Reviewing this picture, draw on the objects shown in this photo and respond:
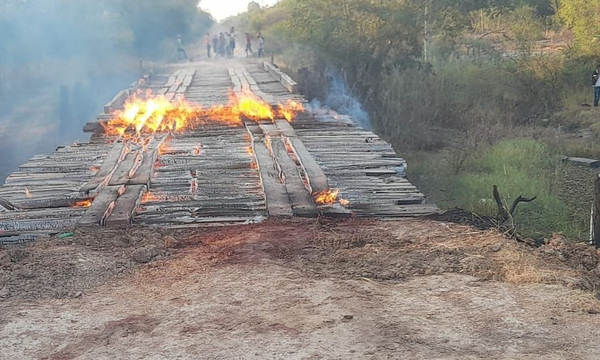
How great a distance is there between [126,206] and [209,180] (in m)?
1.23

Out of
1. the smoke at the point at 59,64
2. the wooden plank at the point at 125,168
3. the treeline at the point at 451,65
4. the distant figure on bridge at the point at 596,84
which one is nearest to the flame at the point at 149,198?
the wooden plank at the point at 125,168

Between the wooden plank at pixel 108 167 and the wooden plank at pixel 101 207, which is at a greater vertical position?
the wooden plank at pixel 108 167

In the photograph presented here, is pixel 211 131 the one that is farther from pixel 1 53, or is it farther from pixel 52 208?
pixel 1 53

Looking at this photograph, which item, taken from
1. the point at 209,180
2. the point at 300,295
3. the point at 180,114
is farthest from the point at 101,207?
the point at 180,114

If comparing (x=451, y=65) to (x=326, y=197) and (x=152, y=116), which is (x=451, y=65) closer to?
(x=152, y=116)

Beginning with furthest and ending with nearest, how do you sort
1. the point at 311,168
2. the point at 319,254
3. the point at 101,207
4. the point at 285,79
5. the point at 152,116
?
the point at 285,79, the point at 152,116, the point at 311,168, the point at 101,207, the point at 319,254

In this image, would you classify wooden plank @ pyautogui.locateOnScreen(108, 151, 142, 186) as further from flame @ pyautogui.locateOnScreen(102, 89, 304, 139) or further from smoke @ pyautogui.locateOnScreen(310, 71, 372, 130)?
smoke @ pyautogui.locateOnScreen(310, 71, 372, 130)

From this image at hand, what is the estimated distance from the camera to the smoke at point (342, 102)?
49.0 ft

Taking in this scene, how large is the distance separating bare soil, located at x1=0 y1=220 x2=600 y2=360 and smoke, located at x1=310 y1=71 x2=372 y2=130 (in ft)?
31.2

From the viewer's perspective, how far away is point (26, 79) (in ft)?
84.4

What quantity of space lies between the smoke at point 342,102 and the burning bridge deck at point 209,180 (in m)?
4.49

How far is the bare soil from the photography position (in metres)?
3.52

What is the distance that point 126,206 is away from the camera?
6.04 m

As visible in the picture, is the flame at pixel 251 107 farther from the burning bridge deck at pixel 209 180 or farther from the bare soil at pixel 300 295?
the bare soil at pixel 300 295
